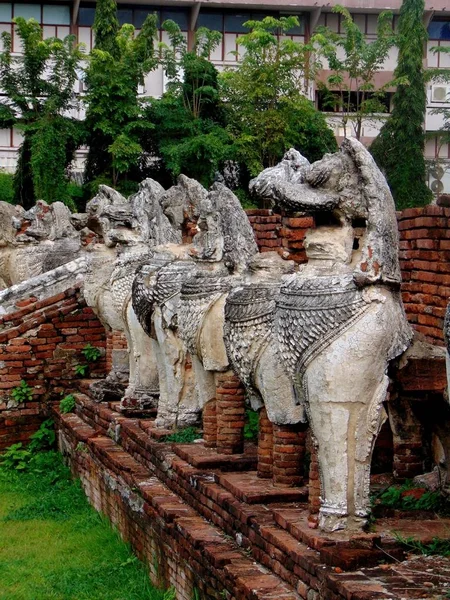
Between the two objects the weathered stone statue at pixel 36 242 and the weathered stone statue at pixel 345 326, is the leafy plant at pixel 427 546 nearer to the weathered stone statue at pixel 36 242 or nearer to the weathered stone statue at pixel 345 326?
the weathered stone statue at pixel 345 326

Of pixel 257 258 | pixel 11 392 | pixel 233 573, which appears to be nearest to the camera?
pixel 233 573

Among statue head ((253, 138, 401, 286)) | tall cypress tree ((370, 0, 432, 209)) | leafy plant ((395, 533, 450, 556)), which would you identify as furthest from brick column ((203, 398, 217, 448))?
tall cypress tree ((370, 0, 432, 209))

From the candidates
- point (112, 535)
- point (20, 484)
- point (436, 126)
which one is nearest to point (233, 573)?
point (112, 535)

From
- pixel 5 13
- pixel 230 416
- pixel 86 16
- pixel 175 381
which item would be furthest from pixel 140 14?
pixel 230 416

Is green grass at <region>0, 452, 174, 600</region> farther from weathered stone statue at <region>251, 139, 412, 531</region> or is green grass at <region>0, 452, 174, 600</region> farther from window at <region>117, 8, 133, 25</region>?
window at <region>117, 8, 133, 25</region>

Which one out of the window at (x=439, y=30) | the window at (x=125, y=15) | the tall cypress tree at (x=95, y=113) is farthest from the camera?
the window at (x=439, y=30)

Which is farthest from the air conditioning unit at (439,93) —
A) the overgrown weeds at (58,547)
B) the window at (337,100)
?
the overgrown weeds at (58,547)

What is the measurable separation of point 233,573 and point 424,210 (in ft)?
7.75

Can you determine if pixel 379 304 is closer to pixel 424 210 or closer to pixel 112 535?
pixel 424 210

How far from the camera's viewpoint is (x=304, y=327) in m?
4.86

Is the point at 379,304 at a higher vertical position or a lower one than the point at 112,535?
higher

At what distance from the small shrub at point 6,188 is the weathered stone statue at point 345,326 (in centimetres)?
2084

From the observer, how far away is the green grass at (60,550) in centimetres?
669

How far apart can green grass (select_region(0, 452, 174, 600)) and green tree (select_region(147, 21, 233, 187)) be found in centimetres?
1247
